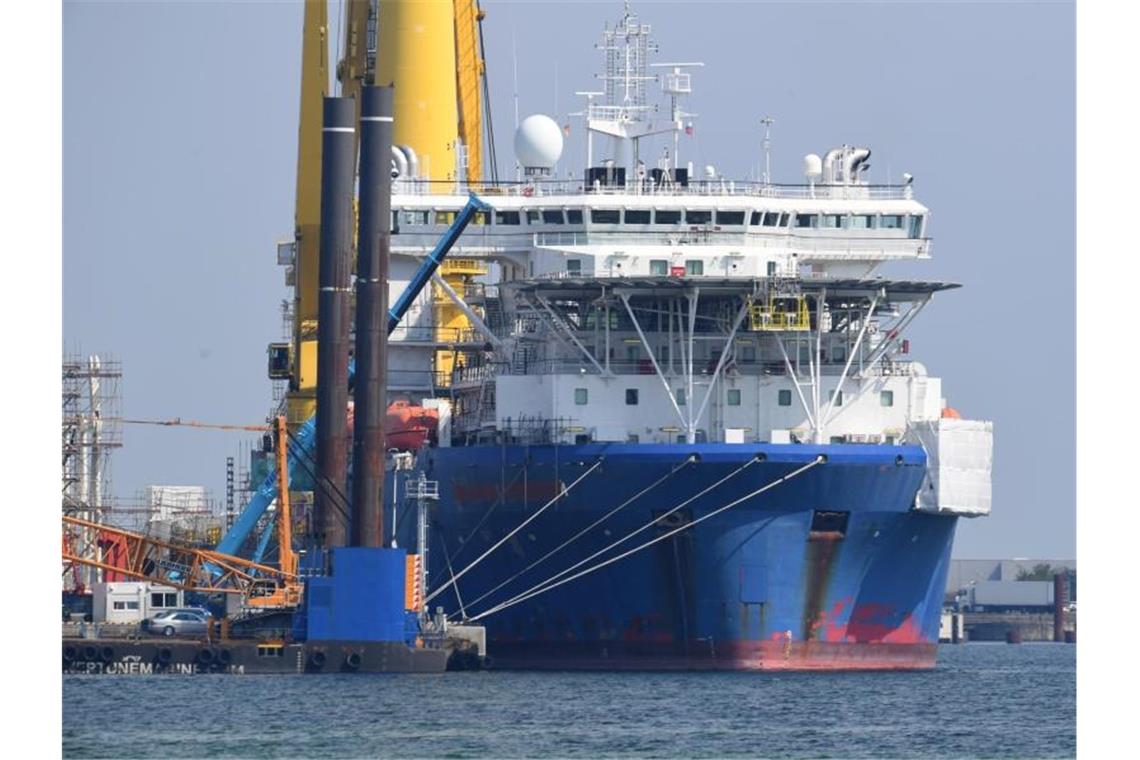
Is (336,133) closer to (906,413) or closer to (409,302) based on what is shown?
(409,302)

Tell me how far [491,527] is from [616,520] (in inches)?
161

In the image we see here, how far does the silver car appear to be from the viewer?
262ft

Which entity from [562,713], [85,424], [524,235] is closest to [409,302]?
[524,235]

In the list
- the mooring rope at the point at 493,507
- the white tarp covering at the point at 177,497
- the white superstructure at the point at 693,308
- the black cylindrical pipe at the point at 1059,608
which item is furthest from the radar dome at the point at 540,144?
the black cylindrical pipe at the point at 1059,608

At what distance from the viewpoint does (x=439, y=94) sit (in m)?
91.6

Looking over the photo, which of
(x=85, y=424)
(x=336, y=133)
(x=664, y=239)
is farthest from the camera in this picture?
(x=85, y=424)

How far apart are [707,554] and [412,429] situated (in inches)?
447

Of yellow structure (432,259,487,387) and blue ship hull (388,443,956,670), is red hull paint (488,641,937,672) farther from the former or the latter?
yellow structure (432,259,487,387)

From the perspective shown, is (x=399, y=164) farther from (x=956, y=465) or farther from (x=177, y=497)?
(x=177, y=497)

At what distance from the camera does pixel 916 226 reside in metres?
79.9

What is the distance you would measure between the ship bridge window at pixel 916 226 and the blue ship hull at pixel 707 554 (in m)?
7.63

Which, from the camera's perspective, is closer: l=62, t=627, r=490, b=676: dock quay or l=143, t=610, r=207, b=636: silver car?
l=62, t=627, r=490, b=676: dock quay

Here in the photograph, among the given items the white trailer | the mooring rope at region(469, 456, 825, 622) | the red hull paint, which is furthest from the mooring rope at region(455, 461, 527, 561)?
the white trailer

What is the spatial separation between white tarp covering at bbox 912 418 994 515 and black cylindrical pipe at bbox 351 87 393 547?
12.3 m
